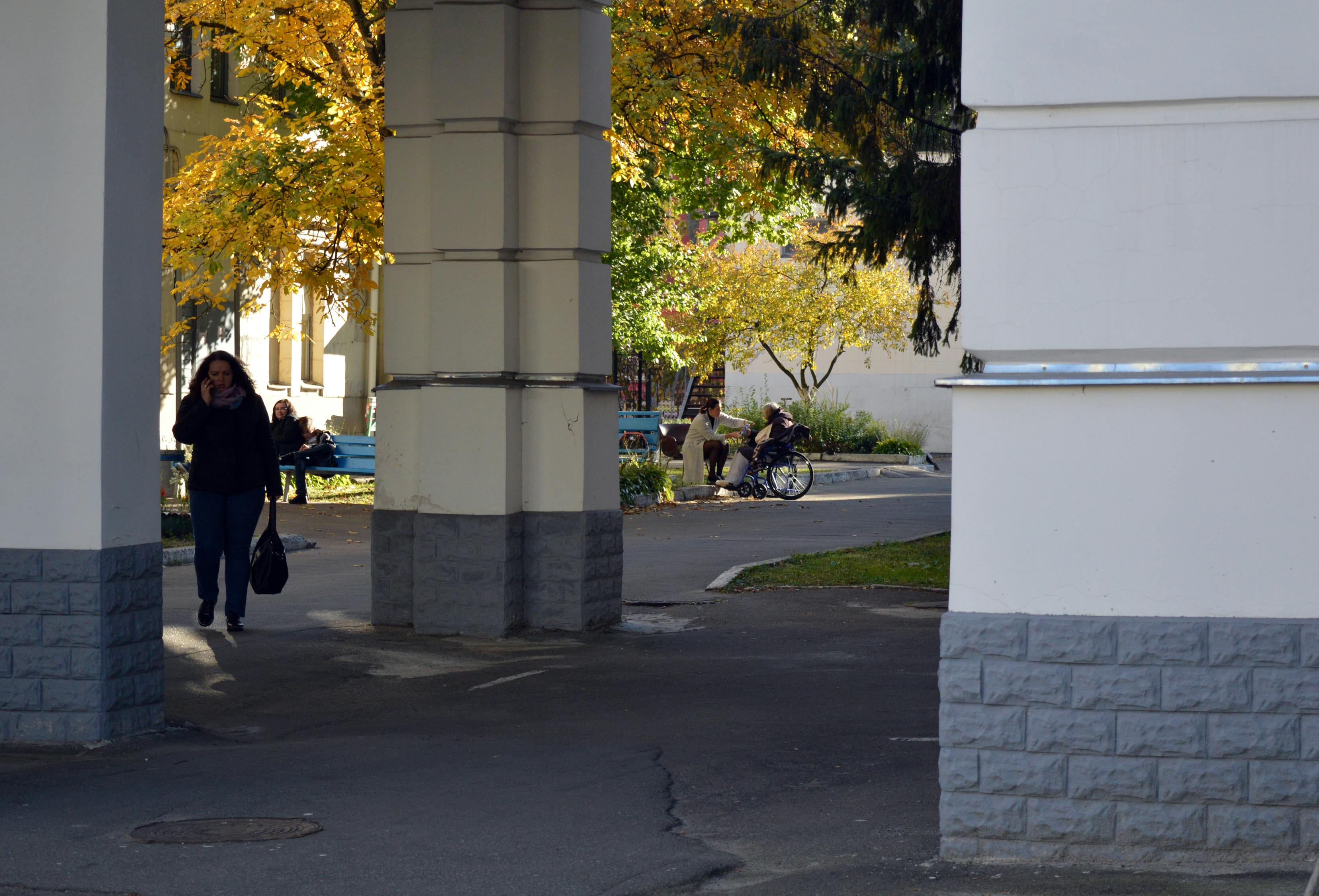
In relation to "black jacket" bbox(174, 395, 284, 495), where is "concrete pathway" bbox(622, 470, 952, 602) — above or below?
below

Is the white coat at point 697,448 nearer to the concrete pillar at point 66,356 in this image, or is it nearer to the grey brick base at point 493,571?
the grey brick base at point 493,571

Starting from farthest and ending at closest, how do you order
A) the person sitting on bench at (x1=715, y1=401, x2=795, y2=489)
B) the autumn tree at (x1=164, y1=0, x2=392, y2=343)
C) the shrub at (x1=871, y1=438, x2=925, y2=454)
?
the shrub at (x1=871, y1=438, x2=925, y2=454) < the person sitting on bench at (x1=715, y1=401, x2=795, y2=489) < the autumn tree at (x1=164, y1=0, x2=392, y2=343)

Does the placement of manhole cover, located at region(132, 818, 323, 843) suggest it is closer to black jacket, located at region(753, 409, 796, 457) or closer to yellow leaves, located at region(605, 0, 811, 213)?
yellow leaves, located at region(605, 0, 811, 213)

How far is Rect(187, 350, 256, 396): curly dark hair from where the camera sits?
10922 mm

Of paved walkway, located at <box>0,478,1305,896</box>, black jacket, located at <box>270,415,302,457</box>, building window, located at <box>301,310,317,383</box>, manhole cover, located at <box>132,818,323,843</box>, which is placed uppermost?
building window, located at <box>301,310,317,383</box>

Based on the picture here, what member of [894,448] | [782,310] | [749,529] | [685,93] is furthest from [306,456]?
[782,310]

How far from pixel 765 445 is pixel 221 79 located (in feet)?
38.3

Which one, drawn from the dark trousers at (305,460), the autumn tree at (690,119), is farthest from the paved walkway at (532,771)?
the dark trousers at (305,460)

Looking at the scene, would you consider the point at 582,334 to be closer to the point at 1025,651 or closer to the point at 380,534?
the point at 380,534

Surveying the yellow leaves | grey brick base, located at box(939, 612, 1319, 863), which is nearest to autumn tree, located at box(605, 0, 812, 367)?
the yellow leaves

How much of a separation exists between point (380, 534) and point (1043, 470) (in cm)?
697

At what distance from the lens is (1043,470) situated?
5.09m

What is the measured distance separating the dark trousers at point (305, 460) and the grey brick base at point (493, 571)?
12.1 m

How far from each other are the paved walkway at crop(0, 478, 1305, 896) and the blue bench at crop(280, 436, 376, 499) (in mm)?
12090
